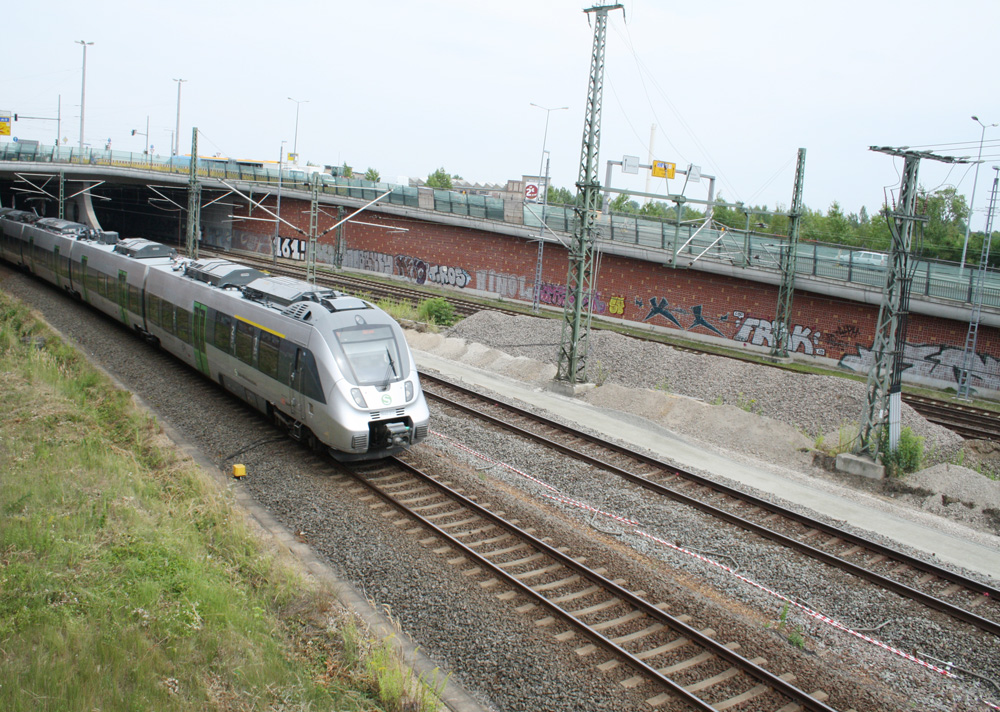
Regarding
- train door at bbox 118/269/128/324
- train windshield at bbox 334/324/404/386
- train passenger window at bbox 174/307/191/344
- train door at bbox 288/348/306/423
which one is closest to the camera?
train windshield at bbox 334/324/404/386

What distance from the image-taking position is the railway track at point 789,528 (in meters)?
9.91

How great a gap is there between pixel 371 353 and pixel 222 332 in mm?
4748

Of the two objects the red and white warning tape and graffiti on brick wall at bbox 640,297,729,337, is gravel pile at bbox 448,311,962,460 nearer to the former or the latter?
the red and white warning tape

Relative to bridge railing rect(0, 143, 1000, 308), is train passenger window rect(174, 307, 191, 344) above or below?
below

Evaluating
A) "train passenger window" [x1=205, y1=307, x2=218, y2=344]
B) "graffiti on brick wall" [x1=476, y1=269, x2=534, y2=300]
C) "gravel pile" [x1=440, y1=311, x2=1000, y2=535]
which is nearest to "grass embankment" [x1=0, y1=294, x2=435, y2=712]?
"train passenger window" [x1=205, y1=307, x2=218, y2=344]

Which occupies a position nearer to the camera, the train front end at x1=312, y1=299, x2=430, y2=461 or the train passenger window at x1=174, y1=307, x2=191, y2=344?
the train front end at x1=312, y1=299, x2=430, y2=461

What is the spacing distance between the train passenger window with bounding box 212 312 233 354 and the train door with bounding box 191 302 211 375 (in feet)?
2.21

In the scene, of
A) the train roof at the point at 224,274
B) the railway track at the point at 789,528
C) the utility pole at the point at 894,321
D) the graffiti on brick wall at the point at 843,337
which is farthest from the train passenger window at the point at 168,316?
the graffiti on brick wall at the point at 843,337

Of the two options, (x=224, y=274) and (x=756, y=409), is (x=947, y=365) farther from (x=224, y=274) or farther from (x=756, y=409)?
(x=224, y=274)

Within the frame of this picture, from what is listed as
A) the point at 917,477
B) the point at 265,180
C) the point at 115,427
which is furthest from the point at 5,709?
the point at 265,180

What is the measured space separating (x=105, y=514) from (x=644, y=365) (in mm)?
16552

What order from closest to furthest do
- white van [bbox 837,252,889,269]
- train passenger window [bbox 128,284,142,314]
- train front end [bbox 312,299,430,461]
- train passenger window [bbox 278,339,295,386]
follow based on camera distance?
1. train front end [bbox 312,299,430,461]
2. train passenger window [bbox 278,339,295,386]
3. train passenger window [bbox 128,284,142,314]
4. white van [bbox 837,252,889,269]

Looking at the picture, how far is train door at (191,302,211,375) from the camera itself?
53.9 feet

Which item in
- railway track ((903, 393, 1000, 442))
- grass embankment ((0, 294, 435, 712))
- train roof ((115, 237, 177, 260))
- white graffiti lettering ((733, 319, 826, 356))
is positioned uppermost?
train roof ((115, 237, 177, 260))
